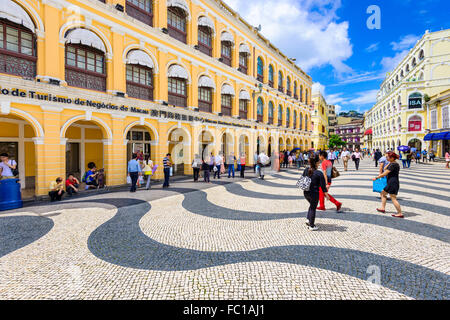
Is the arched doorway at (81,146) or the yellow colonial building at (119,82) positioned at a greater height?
the yellow colonial building at (119,82)

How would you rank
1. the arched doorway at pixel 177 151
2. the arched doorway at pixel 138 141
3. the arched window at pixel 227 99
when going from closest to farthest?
the arched doorway at pixel 138 141
the arched doorway at pixel 177 151
the arched window at pixel 227 99

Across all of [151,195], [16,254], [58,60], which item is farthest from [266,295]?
[58,60]

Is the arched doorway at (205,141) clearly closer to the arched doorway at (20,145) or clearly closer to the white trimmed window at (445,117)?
the arched doorway at (20,145)

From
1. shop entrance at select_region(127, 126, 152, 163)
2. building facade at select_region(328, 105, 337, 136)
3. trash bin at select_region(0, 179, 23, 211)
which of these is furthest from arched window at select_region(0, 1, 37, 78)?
building facade at select_region(328, 105, 337, 136)

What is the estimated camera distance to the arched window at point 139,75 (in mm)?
11656

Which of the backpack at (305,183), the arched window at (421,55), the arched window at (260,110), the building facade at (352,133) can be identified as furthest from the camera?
the building facade at (352,133)

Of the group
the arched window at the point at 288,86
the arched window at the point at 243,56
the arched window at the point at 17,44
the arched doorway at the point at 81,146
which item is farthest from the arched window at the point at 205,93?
the arched window at the point at 288,86

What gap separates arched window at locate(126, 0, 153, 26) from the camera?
1184cm

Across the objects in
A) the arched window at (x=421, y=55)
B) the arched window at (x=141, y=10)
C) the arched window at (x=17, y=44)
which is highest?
the arched window at (x=421, y=55)

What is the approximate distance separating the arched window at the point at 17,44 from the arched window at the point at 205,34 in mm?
10230

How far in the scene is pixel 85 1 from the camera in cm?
972

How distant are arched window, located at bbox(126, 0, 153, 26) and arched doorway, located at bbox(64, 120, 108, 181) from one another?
691 cm

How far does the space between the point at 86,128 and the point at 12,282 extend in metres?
→ 13.4

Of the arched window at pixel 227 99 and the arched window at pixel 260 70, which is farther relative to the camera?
the arched window at pixel 260 70
